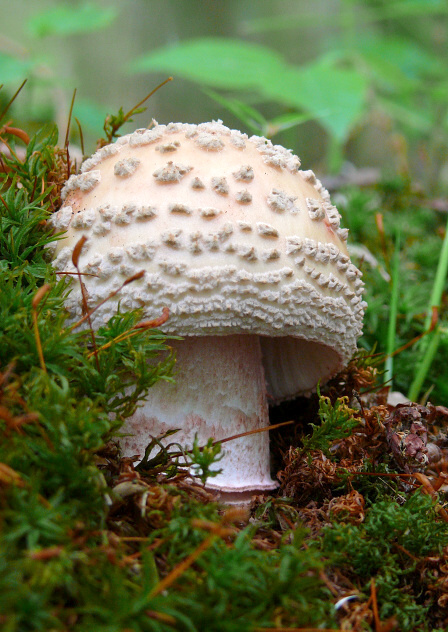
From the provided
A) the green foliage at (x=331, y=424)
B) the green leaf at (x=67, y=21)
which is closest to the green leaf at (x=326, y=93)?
the green leaf at (x=67, y=21)

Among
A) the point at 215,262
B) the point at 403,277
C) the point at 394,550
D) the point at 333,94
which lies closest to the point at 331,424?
the point at 394,550

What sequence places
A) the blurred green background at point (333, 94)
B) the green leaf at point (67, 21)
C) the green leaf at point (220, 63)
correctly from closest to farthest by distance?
the blurred green background at point (333, 94) → the green leaf at point (67, 21) → the green leaf at point (220, 63)

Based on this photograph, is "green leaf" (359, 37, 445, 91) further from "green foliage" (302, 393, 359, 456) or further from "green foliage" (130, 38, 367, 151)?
"green foliage" (302, 393, 359, 456)

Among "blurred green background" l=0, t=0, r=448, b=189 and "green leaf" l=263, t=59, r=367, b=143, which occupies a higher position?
"blurred green background" l=0, t=0, r=448, b=189

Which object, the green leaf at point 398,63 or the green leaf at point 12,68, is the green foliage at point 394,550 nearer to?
the green leaf at point 12,68

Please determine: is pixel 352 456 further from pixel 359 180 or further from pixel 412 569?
pixel 359 180

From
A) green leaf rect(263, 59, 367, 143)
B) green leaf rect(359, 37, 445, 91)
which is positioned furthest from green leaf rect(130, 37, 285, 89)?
green leaf rect(359, 37, 445, 91)

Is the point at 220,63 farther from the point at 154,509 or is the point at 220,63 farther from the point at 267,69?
the point at 154,509
